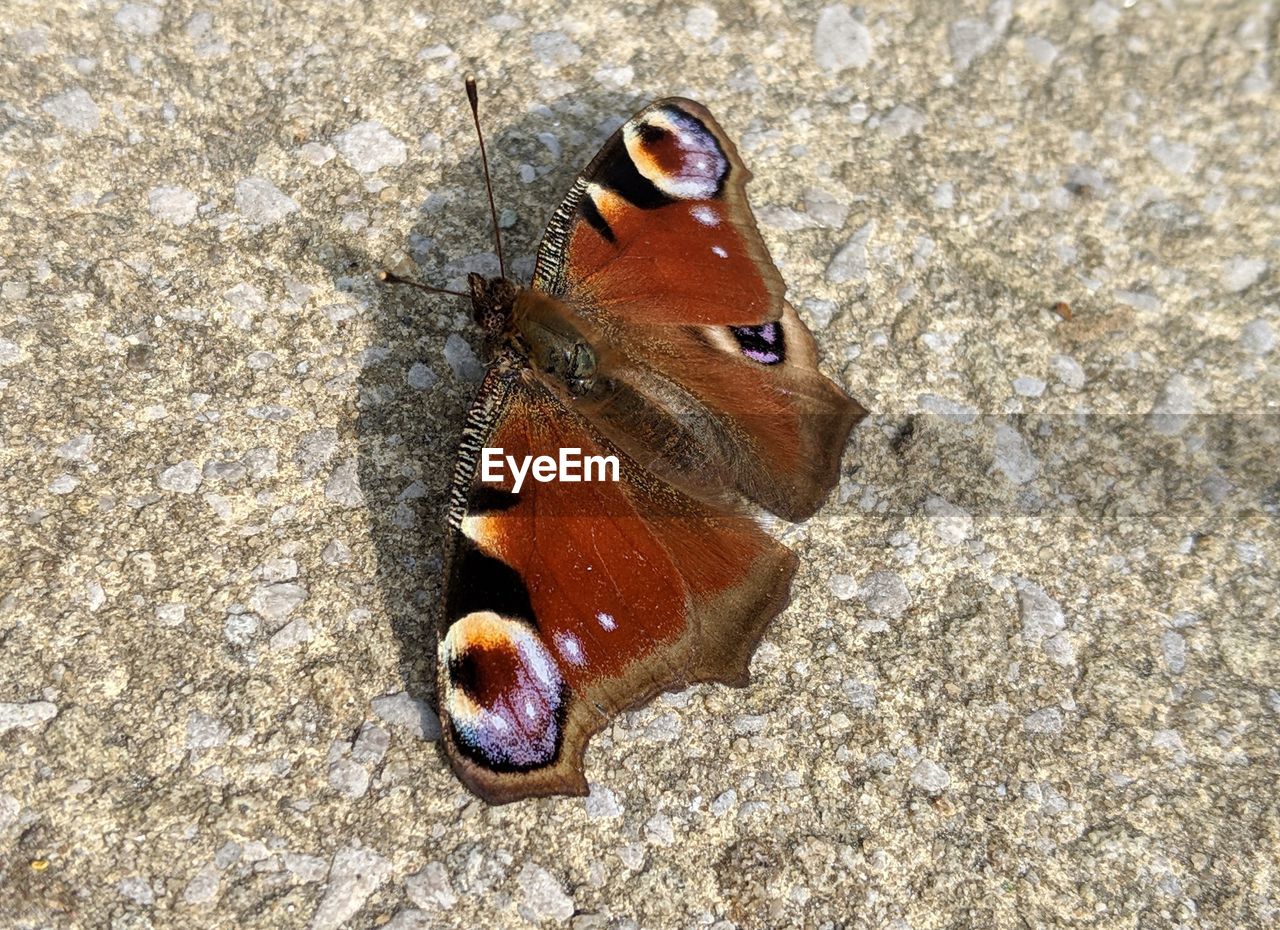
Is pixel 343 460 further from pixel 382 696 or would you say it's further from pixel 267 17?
pixel 267 17

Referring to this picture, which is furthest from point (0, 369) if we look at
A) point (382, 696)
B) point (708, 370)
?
point (708, 370)

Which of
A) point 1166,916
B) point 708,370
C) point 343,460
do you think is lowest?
point 1166,916

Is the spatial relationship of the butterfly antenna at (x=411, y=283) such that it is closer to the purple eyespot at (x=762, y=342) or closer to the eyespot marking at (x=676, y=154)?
the eyespot marking at (x=676, y=154)

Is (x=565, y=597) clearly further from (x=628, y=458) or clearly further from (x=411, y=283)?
(x=411, y=283)

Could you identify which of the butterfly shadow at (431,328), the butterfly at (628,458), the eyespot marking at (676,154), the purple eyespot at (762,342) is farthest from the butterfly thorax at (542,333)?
the eyespot marking at (676,154)

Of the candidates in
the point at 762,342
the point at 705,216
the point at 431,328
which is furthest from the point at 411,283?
the point at 762,342

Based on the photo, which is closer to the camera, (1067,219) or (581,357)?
(581,357)

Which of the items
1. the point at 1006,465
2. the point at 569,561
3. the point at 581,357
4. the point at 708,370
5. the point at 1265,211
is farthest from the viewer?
the point at 1265,211
